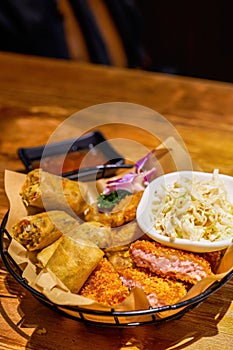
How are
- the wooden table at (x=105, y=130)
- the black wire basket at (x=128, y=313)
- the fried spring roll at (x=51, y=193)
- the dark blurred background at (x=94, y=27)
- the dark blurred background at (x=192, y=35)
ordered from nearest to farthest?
the black wire basket at (x=128, y=313) → the wooden table at (x=105, y=130) → the fried spring roll at (x=51, y=193) → the dark blurred background at (x=94, y=27) → the dark blurred background at (x=192, y=35)

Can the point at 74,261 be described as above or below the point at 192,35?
above

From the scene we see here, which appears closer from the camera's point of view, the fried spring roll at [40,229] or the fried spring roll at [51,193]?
the fried spring roll at [40,229]

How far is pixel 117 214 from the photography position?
134cm

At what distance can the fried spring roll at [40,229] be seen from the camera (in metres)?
1.22

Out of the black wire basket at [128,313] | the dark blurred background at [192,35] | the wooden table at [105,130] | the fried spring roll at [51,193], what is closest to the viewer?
the black wire basket at [128,313]

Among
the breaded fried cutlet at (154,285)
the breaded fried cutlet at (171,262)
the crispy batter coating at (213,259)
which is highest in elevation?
the breaded fried cutlet at (171,262)

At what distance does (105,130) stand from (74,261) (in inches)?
35.2

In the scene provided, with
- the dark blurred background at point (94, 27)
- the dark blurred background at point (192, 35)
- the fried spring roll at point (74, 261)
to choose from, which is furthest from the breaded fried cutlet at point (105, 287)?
the dark blurred background at point (192, 35)

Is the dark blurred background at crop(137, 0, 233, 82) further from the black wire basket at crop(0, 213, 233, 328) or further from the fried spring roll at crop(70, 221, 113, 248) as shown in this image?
the black wire basket at crop(0, 213, 233, 328)

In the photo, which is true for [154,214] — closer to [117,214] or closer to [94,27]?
[117,214]

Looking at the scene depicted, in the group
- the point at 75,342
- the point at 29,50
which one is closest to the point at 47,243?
the point at 75,342

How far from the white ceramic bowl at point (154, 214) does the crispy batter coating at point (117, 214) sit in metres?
0.06

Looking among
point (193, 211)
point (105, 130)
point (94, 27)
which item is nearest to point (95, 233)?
point (193, 211)

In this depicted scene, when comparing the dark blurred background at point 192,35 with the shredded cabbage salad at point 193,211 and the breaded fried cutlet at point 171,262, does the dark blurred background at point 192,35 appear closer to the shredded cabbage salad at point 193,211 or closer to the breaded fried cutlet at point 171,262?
the shredded cabbage salad at point 193,211
